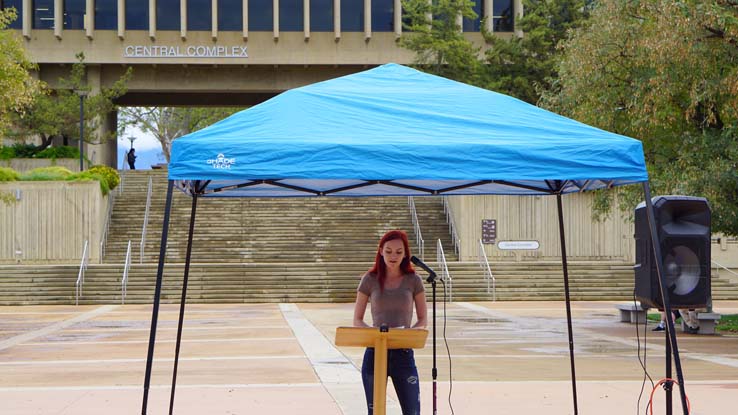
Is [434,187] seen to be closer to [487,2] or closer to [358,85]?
[358,85]

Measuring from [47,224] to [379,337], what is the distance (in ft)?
106

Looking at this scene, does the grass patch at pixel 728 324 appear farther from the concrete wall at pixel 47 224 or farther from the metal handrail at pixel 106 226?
the metal handrail at pixel 106 226

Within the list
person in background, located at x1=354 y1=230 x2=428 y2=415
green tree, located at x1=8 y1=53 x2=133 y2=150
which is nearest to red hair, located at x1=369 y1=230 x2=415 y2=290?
person in background, located at x1=354 y1=230 x2=428 y2=415

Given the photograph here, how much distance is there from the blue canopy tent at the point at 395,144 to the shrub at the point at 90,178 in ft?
103

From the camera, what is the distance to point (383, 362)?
651 cm

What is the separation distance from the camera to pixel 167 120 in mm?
77500

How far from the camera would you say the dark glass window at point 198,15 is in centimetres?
4975

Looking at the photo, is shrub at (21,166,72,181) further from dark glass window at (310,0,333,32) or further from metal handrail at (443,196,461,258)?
dark glass window at (310,0,333,32)

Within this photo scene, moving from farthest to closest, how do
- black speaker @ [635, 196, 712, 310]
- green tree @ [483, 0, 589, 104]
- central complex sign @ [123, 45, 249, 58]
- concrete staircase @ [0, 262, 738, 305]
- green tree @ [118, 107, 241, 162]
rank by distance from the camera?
green tree @ [118, 107, 241, 162] < central complex sign @ [123, 45, 249, 58] < green tree @ [483, 0, 589, 104] < concrete staircase @ [0, 262, 738, 305] < black speaker @ [635, 196, 712, 310]

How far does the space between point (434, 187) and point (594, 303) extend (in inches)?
868

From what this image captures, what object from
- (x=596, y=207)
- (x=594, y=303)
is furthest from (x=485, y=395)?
(x=594, y=303)

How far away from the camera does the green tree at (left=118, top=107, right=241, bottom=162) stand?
73438 millimetres

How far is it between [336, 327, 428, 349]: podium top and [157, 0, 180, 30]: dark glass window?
45.3 m

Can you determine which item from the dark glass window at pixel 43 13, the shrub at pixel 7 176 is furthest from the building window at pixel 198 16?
the shrub at pixel 7 176
